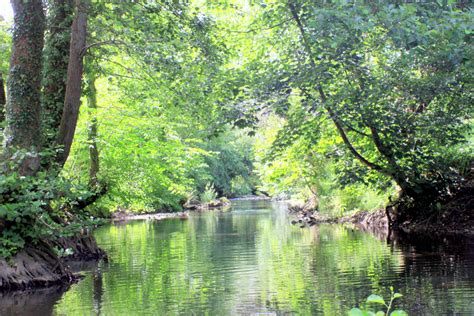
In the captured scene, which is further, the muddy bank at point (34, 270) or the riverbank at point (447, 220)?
the riverbank at point (447, 220)

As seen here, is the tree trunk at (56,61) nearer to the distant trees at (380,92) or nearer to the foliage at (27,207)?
the foliage at (27,207)

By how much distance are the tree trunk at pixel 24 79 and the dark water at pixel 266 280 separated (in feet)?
9.81

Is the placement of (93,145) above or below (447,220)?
above

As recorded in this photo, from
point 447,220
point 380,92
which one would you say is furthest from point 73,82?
point 447,220

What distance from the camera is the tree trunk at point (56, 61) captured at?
14.5 m

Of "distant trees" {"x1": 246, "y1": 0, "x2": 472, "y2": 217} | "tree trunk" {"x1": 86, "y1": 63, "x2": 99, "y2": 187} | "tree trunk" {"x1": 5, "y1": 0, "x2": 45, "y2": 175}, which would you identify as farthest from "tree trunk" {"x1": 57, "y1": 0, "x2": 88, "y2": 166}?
"tree trunk" {"x1": 86, "y1": 63, "x2": 99, "y2": 187}

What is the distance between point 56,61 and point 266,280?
7186 mm

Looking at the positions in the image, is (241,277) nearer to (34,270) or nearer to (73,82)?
(34,270)

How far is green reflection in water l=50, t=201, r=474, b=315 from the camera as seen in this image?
932 cm

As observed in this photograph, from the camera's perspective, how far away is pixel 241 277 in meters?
12.1

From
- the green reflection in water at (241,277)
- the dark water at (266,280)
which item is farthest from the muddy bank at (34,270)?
the green reflection in water at (241,277)

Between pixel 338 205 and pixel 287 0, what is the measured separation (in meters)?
15.0

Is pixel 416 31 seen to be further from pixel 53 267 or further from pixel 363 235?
pixel 363 235

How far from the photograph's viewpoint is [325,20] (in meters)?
10.9
